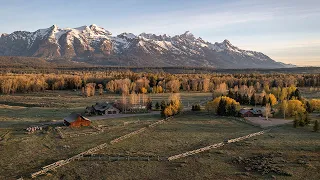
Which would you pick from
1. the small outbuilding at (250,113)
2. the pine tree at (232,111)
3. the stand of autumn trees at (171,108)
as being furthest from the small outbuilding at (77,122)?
the small outbuilding at (250,113)

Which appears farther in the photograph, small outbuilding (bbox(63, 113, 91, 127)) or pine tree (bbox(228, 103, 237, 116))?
pine tree (bbox(228, 103, 237, 116))

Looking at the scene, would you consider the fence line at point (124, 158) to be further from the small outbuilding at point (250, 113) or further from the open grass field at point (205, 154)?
the small outbuilding at point (250, 113)

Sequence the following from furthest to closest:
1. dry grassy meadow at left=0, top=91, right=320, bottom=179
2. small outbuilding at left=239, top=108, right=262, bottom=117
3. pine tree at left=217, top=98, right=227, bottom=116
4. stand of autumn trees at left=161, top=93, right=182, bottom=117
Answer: pine tree at left=217, top=98, right=227, bottom=116, small outbuilding at left=239, top=108, right=262, bottom=117, stand of autumn trees at left=161, top=93, right=182, bottom=117, dry grassy meadow at left=0, top=91, right=320, bottom=179

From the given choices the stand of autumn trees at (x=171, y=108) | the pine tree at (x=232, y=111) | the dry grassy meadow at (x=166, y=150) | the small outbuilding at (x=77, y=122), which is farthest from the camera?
the pine tree at (x=232, y=111)

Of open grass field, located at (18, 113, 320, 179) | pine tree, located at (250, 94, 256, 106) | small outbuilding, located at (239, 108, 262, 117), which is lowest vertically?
open grass field, located at (18, 113, 320, 179)

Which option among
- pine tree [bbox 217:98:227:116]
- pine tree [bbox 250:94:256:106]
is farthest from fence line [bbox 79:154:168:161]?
pine tree [bbox 250:94:256:106]

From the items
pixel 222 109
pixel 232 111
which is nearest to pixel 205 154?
pixel 222 109

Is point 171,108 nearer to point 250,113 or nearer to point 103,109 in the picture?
point 103,109

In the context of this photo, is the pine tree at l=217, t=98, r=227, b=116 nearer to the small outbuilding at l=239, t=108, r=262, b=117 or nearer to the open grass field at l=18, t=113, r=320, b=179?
the small outbuilding at l=239, t=108, r=262, b=117

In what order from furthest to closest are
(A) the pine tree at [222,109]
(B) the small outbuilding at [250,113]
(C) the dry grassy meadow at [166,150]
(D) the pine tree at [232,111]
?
(A) the pine tree at [222,109] → (D) the pine tree at [232,111] → (B) the small outbuilding at [250,113] → (C) the dry grassy meadow at [166,150]
